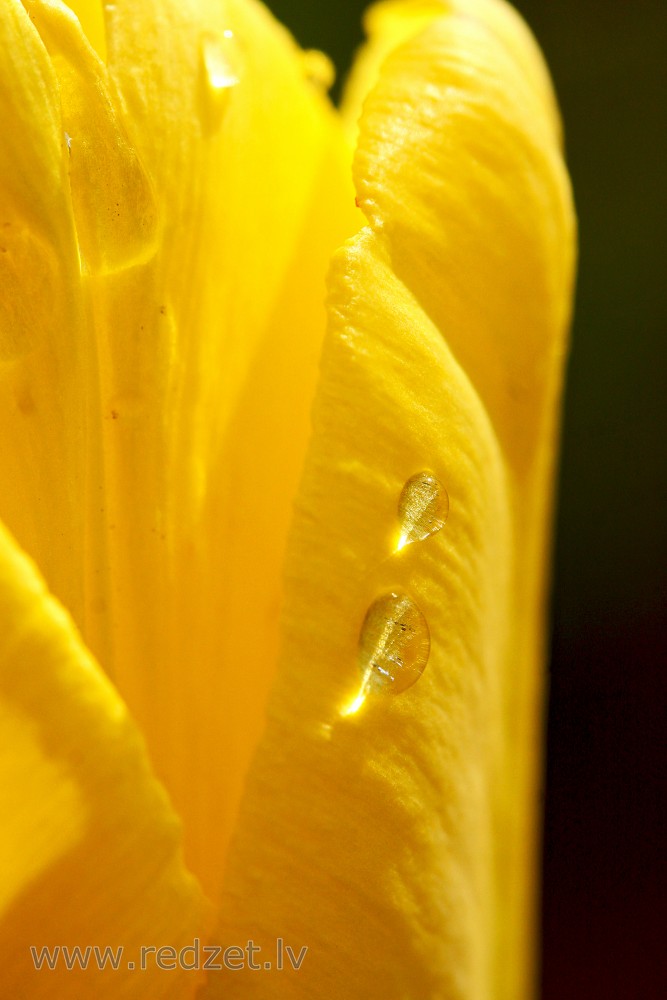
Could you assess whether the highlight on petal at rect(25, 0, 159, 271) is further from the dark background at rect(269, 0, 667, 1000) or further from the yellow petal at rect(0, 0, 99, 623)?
the dark background at rect(269, 0, 667, 1000)

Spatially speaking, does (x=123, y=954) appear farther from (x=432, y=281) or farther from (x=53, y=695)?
(x=432, y=281)

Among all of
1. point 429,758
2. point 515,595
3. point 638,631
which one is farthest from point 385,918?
point 638,631

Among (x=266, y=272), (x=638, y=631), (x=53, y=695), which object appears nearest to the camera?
(x=53, y=695)

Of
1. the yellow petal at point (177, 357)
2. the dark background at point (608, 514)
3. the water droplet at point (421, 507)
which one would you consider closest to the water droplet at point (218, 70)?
the yellow petal at point (177, 357)

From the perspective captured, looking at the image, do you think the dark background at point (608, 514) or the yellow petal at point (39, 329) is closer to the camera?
the yellow petal at point (39, 329)

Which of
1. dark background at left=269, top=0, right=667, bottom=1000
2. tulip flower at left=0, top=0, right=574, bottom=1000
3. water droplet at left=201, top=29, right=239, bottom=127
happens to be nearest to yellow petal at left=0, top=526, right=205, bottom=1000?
tulip flower at left=0, top=0, right=574, bottom=1000

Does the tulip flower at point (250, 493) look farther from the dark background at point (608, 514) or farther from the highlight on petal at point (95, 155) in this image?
the dark background at point (608, 514)

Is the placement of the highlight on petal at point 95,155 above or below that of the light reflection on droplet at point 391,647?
above

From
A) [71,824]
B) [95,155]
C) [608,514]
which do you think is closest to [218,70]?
[95,155]
